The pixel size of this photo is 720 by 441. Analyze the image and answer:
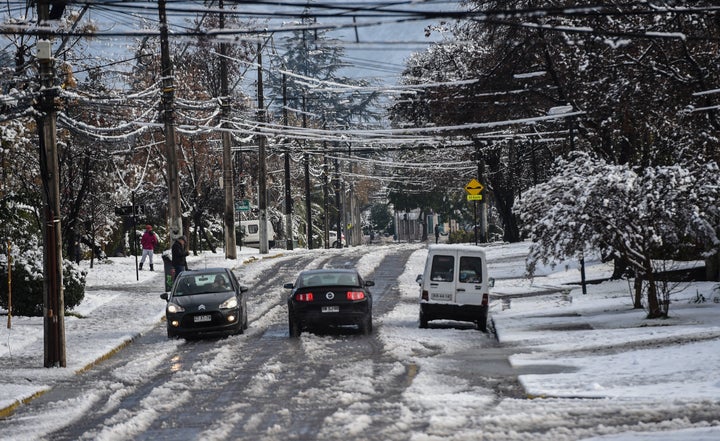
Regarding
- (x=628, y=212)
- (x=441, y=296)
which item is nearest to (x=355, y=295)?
→ (x=441, y=296)

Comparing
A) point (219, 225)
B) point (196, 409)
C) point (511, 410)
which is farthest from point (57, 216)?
point (219, 225)

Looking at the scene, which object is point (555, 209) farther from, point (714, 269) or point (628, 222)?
point (714, 269)

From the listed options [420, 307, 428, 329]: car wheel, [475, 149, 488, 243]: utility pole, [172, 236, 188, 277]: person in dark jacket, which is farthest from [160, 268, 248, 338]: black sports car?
[475, 149, 488, 243]: utility pole

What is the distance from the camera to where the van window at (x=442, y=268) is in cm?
2512

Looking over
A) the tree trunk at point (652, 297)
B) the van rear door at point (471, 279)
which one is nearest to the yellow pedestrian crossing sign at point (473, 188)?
the van rear door at point (471, 279)

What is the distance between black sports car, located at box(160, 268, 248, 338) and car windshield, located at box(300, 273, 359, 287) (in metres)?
1.66

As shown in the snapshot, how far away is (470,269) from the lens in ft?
82.5

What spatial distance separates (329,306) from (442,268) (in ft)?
10.4

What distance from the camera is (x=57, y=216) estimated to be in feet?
66.8

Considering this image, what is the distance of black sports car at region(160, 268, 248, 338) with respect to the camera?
2386cm

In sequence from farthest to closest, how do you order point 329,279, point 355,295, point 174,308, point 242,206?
1. point 242,206
2. point 329,279
3. point 174,308
4. point 355,295

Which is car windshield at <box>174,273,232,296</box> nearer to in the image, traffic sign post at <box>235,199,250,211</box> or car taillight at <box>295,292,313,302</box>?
car taillight at <box>295,292,313,302</box>

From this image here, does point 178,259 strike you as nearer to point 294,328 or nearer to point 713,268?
point 294,328

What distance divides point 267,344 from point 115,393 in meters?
6.51
